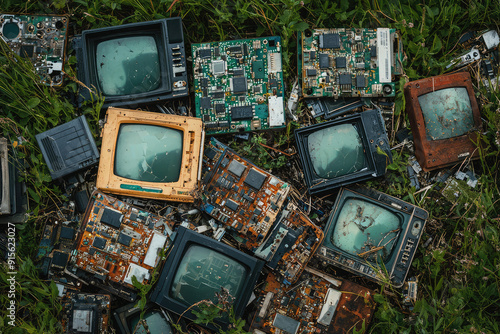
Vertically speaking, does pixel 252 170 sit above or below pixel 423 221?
above

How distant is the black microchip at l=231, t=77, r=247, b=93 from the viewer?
4.90 metres

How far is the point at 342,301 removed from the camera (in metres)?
4.61

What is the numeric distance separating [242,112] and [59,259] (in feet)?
9.05

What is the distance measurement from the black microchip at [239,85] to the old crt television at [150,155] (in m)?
0.65

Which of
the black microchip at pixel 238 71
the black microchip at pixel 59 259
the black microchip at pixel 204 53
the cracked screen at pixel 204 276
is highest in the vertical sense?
the black microchip at pixel 204 53

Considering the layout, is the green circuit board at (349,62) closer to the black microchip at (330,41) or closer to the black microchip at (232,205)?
the black microchip at (330,41)

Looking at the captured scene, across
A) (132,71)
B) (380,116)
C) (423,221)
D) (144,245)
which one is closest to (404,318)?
(423,221)

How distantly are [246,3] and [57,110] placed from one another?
104 inches

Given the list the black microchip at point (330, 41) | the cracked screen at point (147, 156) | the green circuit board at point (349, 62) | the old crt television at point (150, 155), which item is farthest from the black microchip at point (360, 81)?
the cracked screen at point (147, 156)

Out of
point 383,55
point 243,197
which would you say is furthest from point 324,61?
point 243,197

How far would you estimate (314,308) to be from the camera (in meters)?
4.61

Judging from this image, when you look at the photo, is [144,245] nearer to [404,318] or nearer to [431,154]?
[404,318]

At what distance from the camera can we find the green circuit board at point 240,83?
4.93 m

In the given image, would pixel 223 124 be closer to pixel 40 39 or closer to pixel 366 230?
pixel 366 230
